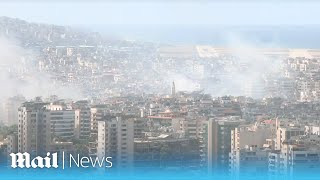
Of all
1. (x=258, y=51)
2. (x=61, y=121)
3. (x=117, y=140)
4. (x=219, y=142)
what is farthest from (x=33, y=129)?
(x=258, y=51)

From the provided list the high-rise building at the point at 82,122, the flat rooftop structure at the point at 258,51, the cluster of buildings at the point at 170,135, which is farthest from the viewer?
the flat rooftop structure at the point at 258,51

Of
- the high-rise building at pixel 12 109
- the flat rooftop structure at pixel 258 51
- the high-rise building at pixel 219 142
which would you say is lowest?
the high-rise building at pixel 219 142

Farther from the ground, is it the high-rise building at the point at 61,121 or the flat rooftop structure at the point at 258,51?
the flat rooftop structure at the point at 258,51

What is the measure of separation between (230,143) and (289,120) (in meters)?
0.41

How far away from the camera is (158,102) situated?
12.4m

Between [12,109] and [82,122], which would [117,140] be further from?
[12,109]

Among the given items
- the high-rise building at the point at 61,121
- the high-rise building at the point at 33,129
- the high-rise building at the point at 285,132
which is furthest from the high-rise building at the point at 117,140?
the high-rise building at the point at 285,132

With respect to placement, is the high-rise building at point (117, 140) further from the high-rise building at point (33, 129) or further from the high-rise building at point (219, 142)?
the high-rise building at point (219, 142)

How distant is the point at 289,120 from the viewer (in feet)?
40.4

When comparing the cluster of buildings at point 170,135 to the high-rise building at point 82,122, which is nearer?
the cluster of buildings at point 170,135

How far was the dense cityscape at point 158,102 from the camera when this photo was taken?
12.1 m

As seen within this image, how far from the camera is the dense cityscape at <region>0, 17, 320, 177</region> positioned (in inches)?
476

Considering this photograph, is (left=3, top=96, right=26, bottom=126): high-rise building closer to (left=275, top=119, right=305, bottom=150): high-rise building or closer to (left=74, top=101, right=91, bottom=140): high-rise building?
(left=74, top=101, right=91, bottom=140): high-rise building

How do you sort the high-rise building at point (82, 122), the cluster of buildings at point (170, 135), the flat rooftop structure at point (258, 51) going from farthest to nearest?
the flat rooftop structure at point (258, 51)
the high-rise building at point (82, 122)
the cluster of buildings at point (170, 135)
